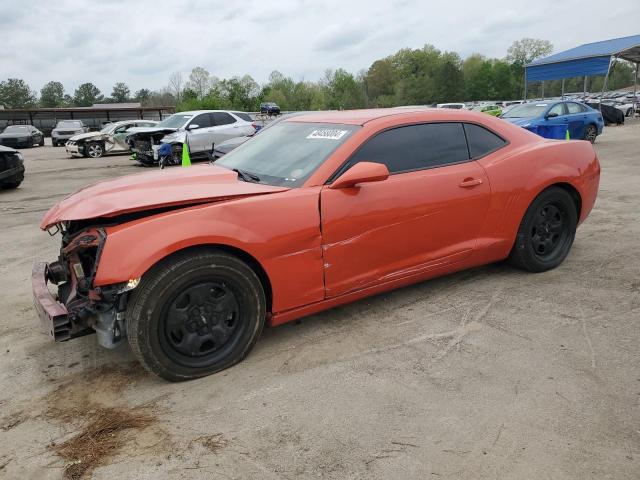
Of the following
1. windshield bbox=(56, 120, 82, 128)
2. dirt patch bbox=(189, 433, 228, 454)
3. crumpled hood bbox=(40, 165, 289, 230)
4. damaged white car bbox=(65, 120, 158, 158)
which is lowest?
dirt patch bbox=(189, 433, 228, 454)

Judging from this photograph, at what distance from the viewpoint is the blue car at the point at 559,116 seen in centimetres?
1430

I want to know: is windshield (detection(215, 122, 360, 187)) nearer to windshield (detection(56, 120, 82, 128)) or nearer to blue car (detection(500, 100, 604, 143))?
blue car (detection(500, 100, 604, 143))

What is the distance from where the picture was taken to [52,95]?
321 ft

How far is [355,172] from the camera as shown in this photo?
3.14 metres

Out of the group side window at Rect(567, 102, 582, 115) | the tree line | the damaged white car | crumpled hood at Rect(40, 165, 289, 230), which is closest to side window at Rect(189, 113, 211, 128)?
the damaged white car

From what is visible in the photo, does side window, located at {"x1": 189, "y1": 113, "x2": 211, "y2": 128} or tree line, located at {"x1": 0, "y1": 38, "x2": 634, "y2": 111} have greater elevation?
tree line, located at {"x1": 0, "y1": 38, "x2": 634, "y2": 111}

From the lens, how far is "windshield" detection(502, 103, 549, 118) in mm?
14539

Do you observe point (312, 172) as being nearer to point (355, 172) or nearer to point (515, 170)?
point (355, 172)

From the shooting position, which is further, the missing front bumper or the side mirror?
the side mirror

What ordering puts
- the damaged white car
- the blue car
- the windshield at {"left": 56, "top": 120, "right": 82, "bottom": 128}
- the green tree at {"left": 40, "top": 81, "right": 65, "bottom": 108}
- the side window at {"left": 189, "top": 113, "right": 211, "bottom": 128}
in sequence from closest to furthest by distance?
the blue car → the side window at {"left": 189, "top": 113, "right": 211, "bottom": 128} → the damaged white car → the windshield at {"left": 56, "top": 120, "right": 82, "bottom": 128} → the green tree at {"left": 40, "top": 81, "right": 65, "bottom": 108}

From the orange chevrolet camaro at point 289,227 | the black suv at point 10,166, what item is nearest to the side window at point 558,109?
the orange chevrolet camaro at point 289,227

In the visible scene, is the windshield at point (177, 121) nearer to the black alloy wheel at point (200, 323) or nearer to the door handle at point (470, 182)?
the door handle at point (470, 182)

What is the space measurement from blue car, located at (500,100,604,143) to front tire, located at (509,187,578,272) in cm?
1000

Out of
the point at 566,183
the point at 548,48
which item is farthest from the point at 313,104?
the point at 566,183
